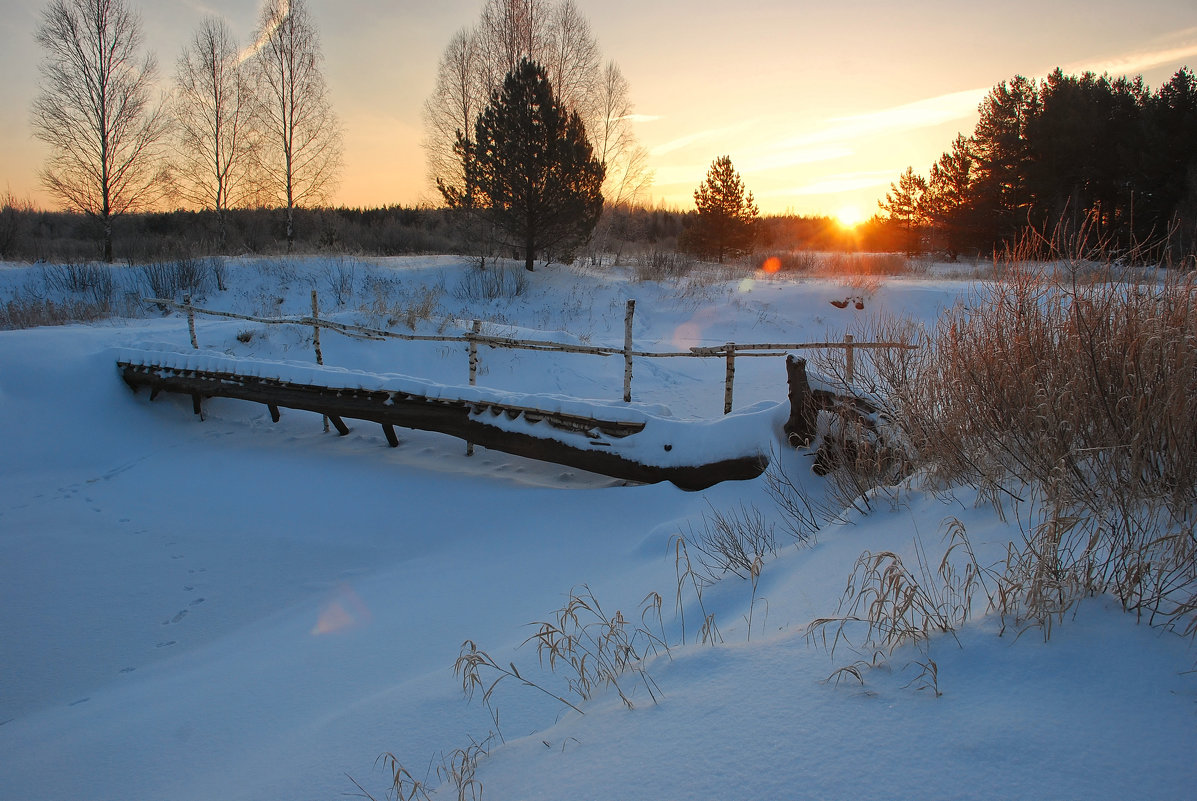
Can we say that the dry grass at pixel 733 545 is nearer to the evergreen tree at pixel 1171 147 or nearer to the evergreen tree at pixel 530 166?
the evergreen tree at pixel 530 166

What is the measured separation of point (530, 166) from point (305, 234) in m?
16.5

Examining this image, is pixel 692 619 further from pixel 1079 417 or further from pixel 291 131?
pixel 291 131

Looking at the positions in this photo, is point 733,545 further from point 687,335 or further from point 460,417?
point 687,335

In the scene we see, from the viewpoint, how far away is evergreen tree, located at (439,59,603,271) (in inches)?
720

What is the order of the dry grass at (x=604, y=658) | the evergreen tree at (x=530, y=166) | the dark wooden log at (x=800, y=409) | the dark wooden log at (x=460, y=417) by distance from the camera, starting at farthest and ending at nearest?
1. the evergreen tree at (x=530, y=166)
2. the dark wooden log at (x=460, y=417)
3. the dark wooden log at (x=800, y=409)
4. the dry grass at (x=604, y=658)

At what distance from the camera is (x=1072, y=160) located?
2406cm

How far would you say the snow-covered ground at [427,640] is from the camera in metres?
1.77

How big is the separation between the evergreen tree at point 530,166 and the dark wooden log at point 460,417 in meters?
11.6

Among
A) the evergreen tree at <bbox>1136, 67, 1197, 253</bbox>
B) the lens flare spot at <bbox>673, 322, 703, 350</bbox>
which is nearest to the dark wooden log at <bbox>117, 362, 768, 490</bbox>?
the lens flare spot at <bbox>673, 322, 703, 350</bbox>

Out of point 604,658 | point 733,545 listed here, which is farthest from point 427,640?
point 733,545

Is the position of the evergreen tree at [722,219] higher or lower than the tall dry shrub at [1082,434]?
higher

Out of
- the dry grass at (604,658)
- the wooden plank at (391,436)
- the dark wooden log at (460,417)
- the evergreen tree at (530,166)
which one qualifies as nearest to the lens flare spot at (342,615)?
the dry grass at (604,658)

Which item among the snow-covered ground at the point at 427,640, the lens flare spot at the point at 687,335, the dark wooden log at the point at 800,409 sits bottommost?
the snow-covered ground at the point at 427,640

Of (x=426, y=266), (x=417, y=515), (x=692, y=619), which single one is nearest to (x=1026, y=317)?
(x=692, y=619)
